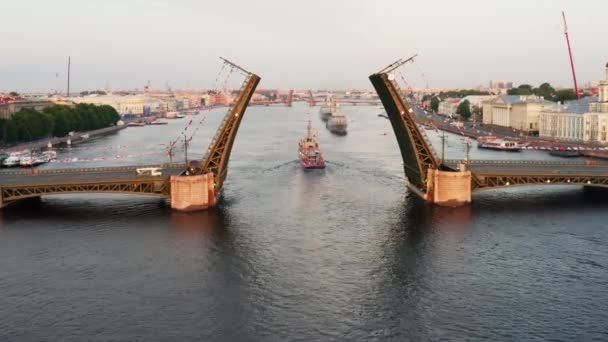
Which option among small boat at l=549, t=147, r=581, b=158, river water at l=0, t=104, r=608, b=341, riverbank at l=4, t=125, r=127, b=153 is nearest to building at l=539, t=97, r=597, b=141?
small boat at l=549, t=147, r=581, b=158

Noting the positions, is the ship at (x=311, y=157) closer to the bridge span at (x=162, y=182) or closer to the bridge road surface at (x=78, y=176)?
the bridge road surface at (x=78, y=176)

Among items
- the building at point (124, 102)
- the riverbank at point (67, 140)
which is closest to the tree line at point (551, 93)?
the riverbank at point (67, 140)

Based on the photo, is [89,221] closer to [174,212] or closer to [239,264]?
[174,212]

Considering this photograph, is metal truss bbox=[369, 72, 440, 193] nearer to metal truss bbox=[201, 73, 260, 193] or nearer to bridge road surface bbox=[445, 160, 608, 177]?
bridge road surface bbox=[445, 160, 608, 177]

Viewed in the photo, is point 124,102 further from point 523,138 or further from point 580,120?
point 580,120

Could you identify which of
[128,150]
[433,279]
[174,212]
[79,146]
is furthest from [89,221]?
[79,146]

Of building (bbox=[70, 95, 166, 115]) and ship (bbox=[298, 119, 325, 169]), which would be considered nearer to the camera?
ship (bbox=[298, 119, 325, 169])
